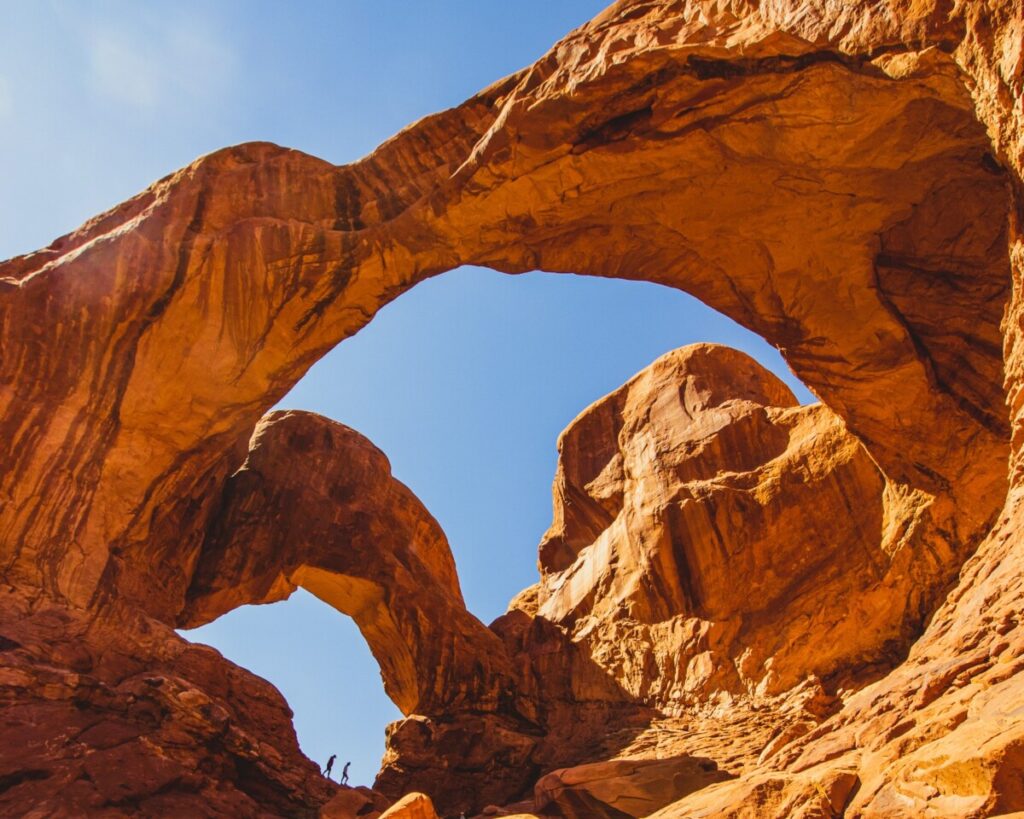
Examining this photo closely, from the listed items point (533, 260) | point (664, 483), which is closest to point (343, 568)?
point (664, 483)

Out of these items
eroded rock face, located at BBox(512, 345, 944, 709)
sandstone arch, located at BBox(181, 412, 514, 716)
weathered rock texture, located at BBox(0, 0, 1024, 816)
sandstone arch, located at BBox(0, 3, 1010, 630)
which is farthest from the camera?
sandstone arch, located at BBox(181, 412, 514, 716)

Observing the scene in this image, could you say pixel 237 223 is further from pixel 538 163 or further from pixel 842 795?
pixel 842 795

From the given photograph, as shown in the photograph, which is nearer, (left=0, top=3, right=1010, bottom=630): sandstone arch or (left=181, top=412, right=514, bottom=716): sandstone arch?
(left=0, top=3, right=1010, bottom=630): sandstone arch

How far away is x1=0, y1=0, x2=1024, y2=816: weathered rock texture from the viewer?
1244 cm

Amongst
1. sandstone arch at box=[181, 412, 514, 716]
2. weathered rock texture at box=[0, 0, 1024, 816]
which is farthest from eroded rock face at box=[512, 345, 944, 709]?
sandstone arch at box=[181, 412, 514, 716]

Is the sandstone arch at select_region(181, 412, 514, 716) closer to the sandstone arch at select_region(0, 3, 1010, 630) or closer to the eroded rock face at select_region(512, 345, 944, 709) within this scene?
the sandstone arch at select_region(0, 3, 1010, 630)

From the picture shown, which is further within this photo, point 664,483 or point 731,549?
point 664,483

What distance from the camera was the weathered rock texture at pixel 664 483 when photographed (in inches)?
490

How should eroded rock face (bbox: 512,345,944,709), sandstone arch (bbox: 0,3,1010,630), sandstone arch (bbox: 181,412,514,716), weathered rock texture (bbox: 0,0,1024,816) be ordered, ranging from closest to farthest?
weathered rock texture (bbox: 0,0,1024,816)
sandstone arch (bbox: 0,3,1010,630)
eroded rock face (bbox: 512,345,944,709)
sandstone arch (bbox: 181,412,514,716)

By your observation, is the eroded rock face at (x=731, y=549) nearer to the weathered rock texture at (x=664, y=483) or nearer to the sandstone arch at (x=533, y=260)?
the weathered rock texture at (x=664, y=483)

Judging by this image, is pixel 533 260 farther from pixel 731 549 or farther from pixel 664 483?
pixel 731 549

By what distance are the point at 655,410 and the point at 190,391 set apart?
11.6 m

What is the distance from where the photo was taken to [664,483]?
20.7 metres

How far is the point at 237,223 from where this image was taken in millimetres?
15977
